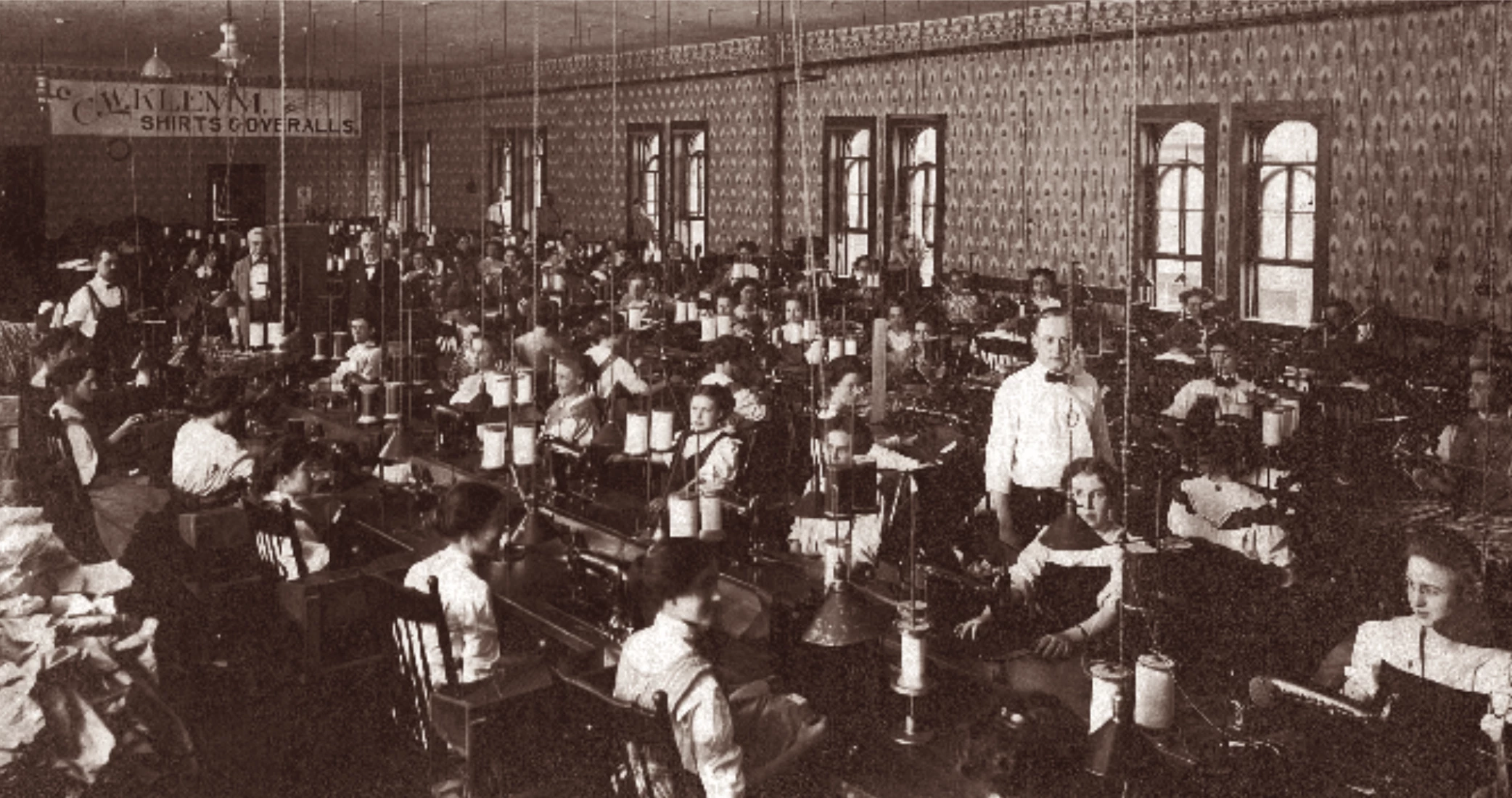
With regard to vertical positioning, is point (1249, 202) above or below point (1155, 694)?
above

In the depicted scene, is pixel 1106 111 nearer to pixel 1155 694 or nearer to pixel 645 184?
pixel 645 184

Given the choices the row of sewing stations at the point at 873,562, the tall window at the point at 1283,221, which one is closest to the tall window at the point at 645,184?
the tall window at the point at 1283,221

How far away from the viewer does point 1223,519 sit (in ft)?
19.9

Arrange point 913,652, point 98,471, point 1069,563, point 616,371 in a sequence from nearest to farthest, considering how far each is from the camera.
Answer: point 913,652
point 1069,563
point 98,471
point 616,371

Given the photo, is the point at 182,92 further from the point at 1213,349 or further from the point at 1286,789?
the point at 1286,789

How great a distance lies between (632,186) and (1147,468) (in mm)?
13483

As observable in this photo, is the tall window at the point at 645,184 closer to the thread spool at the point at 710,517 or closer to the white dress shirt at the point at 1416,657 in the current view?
the thread spool at the point at 710,517

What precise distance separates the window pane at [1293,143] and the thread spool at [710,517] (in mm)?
10704

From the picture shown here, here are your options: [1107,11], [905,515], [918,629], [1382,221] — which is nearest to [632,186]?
[1107,11]

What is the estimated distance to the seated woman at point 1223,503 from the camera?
6.02m

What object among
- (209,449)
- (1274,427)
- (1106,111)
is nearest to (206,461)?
(209,449)

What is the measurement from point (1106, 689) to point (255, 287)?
33.7 ft

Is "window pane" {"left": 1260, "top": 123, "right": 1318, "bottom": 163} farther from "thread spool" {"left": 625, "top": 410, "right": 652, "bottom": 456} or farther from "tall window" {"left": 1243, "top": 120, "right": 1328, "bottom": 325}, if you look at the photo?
"thread spool" {"left": 625, "top": 410, "right": 652, "bottom": 456}

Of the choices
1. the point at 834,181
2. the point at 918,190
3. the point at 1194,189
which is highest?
the point at 834,181
